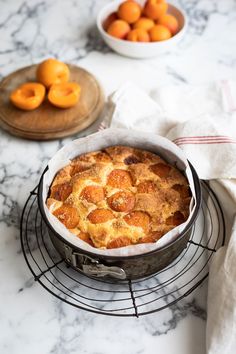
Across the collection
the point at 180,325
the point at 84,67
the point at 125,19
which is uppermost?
the point at 125,19

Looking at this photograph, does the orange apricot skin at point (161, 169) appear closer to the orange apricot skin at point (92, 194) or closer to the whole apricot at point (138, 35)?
the orange apricot skin at point (92, 194)

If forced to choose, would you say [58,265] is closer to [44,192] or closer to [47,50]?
[44,192]

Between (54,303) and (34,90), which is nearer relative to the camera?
(54,303)

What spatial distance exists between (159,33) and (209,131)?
22.5 inches

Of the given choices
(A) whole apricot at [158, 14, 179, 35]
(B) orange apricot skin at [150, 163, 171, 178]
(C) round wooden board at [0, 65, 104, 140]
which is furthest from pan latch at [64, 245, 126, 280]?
(A) whole apricot at [158, 14, 179, 35]

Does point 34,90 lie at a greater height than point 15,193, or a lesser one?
greater

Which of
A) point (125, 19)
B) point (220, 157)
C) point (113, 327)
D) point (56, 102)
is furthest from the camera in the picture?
point (125, 19)

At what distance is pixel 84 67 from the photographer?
6.25 ft

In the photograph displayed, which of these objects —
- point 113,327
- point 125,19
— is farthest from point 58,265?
point 125,19

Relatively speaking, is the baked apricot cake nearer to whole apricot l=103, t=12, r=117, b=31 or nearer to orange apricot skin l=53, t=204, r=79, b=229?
orange apricot skin l=53, t=204, r=79, b=229

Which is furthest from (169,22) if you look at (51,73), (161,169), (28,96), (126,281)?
(126,281)

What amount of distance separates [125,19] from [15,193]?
2.80 feet

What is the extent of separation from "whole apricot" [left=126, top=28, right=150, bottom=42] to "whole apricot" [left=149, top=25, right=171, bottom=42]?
0.02 m

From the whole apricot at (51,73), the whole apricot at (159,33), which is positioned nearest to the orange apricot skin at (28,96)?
the whole apricot at (51,73)
